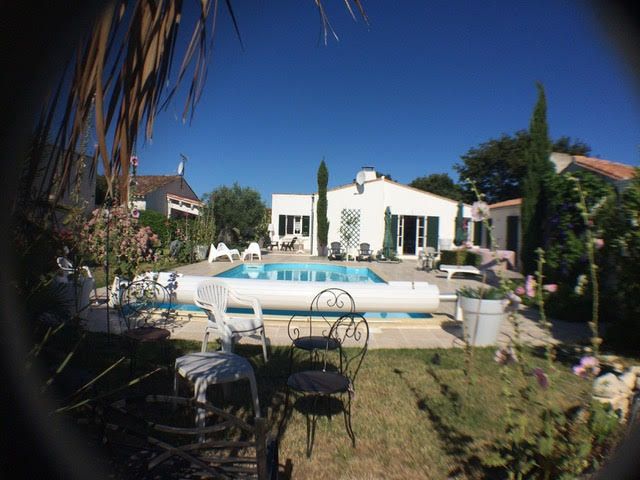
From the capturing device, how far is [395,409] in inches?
142

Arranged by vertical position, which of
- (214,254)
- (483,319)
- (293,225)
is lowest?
(483,319)

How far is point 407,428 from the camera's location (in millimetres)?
3256

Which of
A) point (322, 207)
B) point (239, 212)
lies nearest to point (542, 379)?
point (322, 207)

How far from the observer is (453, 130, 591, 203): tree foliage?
37312 millimetres

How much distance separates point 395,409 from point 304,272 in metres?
13.4

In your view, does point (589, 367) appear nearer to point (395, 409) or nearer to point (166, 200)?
point (395, 409)

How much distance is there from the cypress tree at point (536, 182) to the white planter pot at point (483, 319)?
8096 millimetres

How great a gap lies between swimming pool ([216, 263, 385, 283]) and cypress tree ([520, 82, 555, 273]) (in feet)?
18.3

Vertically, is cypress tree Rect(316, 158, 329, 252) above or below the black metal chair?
above

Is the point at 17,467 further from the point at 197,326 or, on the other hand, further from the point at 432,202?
the point at 432,202

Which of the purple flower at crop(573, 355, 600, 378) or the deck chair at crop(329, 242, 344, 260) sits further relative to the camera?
the deck chair at crop(329, 242, 344, 260)

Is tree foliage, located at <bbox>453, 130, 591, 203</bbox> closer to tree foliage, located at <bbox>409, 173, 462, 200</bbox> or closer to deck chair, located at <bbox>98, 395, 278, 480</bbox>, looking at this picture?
tree foliage, located at <bbox>409, 173, 462, 200</bbox>

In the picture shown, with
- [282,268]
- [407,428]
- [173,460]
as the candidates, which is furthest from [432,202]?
[173,460]

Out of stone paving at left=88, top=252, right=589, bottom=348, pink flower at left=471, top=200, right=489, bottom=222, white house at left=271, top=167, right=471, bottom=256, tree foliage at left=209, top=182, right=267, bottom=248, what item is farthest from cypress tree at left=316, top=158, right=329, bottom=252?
pink flower at left=471, top=200, right=489, bottom=222
